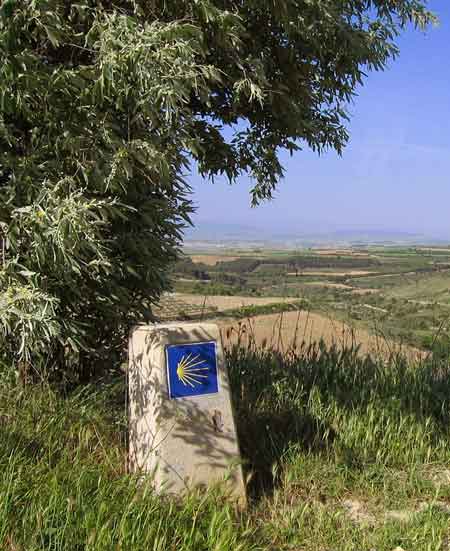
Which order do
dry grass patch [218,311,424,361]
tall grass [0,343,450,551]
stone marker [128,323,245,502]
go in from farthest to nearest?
dry grass patch [218,311,424,361] < stone marker [128,323,245,502] < tall grass [0,343,450,551]

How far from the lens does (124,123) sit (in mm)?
3834

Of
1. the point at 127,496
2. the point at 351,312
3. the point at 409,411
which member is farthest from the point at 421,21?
the point at 127,496

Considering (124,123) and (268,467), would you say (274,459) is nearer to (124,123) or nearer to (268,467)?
(268,467)

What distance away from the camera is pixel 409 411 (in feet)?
14.2

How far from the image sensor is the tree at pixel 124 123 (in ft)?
10.7

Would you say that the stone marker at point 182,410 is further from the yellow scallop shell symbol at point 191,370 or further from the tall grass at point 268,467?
the tall grass at point 268,467

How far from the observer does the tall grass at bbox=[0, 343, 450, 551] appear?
2541mm

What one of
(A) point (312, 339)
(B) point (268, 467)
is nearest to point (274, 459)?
(B) point (268, 467)

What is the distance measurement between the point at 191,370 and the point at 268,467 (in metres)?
0.98

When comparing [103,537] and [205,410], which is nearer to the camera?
[103,537]

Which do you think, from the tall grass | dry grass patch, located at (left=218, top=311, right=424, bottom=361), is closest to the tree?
the tall grass

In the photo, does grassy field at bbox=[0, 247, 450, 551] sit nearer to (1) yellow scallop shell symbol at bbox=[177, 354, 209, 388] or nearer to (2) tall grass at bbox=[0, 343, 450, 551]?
(2) tall grass at bbox=[0, 343, 450, 551]

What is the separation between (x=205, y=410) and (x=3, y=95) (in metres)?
2.09

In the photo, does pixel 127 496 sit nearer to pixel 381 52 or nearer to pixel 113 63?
pixel 113 63
